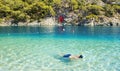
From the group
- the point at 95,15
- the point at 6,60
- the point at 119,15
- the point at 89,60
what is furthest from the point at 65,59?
the point at 119,15

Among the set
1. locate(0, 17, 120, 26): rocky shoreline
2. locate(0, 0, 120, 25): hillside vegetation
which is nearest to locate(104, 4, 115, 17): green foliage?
locate(0, 0, 120, 25): hillside vegetation

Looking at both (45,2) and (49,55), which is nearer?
(49,55)

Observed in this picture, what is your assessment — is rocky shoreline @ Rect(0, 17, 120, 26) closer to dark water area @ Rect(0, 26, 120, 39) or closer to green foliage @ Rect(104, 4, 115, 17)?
green foliage @ Rect(104, 4, 115, 17)

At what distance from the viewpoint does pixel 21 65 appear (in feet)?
72.4

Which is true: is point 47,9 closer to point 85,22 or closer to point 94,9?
point 85,22

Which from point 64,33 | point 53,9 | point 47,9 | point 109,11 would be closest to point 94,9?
point 109,11

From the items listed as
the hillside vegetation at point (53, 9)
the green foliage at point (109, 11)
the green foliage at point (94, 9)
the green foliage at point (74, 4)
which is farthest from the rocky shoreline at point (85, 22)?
the green foliage at point (74, 4)

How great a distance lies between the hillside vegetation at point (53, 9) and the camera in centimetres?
11931

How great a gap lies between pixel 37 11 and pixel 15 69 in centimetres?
10527

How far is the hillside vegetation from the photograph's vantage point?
4697 inches

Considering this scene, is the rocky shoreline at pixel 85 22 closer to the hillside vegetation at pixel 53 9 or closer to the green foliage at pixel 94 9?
the hillside vegetation at pixel 53 9

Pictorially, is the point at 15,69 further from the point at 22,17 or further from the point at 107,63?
the point at 22,17

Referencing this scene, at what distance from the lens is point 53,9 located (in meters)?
129

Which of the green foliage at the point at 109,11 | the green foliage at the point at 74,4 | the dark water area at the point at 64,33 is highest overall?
the green foliage at the point at 74,4
